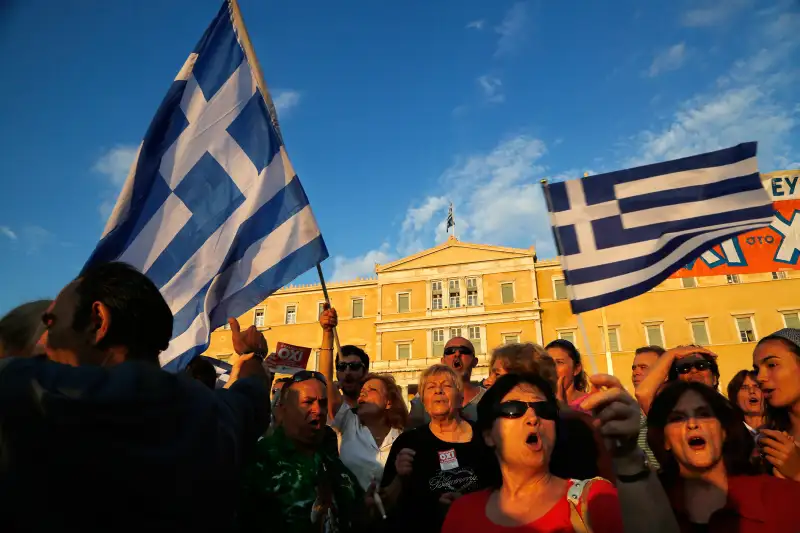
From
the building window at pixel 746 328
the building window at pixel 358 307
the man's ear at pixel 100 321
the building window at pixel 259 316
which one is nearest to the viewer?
the man's ear at pixel 100 321

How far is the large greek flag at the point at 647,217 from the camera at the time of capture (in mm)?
4848

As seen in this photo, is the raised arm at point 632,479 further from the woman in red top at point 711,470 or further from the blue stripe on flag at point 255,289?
the blue stripe on flag at point 255,289

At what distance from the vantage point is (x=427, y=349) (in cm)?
3212

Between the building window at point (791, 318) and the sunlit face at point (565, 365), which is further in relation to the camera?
the building window at point (791, 318)

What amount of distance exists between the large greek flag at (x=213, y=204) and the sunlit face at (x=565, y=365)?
7.07 feet

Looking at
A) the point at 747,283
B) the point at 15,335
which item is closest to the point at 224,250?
A: the point at 15,335

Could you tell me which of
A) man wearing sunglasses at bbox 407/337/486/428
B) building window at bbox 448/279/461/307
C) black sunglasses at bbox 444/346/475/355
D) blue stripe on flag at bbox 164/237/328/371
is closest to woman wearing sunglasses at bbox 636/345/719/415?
man wearing sunglasses at bbox 407/337/486/428

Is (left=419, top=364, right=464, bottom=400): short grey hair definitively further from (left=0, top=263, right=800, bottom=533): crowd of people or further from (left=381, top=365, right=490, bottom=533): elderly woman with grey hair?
(left=381, top=365, right=490, bottom=533): elderly woman with grey hair

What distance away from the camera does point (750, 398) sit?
4.20 m

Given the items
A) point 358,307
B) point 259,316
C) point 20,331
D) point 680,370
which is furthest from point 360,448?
point 259,316

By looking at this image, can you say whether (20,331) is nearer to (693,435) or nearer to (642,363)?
(693,435)

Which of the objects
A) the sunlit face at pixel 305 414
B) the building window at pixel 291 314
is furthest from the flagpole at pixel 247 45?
the building window at pixel 291 314

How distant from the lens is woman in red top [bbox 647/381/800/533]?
6.79ft

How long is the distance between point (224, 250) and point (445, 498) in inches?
90.9
